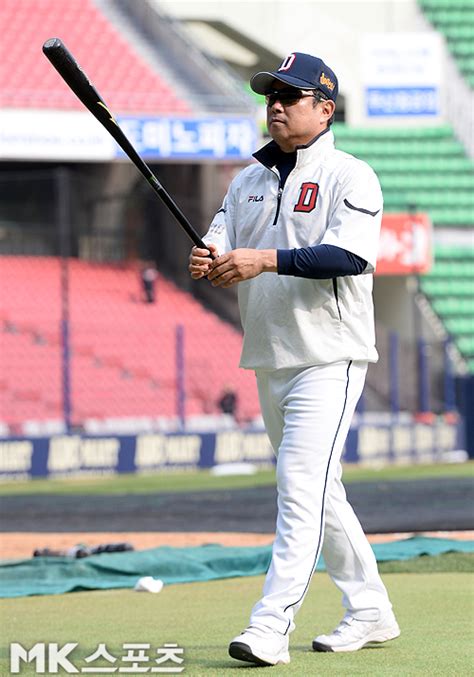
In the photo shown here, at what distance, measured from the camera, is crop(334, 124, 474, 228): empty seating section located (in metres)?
32.1

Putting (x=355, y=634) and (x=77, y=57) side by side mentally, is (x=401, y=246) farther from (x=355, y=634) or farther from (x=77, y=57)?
(x=355, y=634)

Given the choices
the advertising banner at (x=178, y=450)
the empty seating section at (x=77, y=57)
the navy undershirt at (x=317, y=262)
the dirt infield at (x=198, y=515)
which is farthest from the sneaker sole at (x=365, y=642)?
the empty seating section at (x=77, y=57)

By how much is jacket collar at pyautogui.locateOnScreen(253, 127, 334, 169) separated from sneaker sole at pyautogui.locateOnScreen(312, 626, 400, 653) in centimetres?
176

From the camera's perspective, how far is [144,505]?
1485cm

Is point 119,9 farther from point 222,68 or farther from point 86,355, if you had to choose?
point 86,355

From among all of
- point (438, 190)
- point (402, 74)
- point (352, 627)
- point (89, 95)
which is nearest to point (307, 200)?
point (89, 95)

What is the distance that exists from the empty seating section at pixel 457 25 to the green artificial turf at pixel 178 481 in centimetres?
1595

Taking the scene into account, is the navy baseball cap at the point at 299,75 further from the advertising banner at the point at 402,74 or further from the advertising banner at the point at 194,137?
the advertising banner at the point at 402,74

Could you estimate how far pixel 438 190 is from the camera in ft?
107

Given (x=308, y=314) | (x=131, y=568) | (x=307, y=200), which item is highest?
(x=307, y=200)

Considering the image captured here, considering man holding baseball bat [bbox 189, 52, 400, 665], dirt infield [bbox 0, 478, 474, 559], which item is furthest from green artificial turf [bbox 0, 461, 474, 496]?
man holding baseball bat [bbox 189, 52, 400, 665]

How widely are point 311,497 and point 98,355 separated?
17.7 m

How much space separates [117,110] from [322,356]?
72.7 feet

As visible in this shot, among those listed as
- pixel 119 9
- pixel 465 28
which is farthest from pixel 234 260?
pixel 465 28
